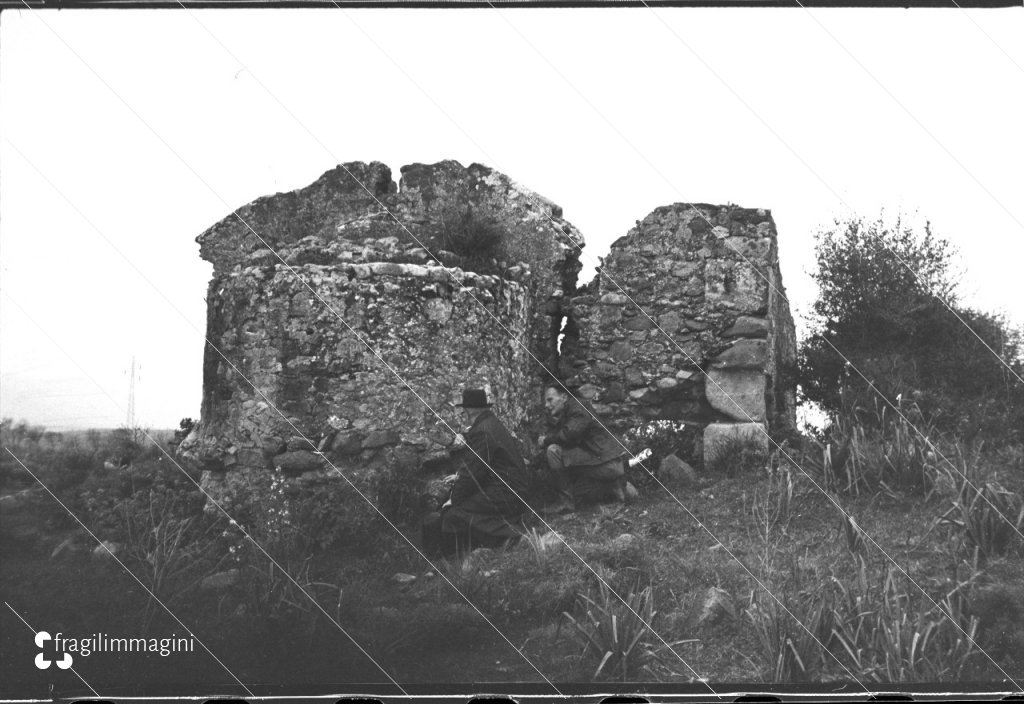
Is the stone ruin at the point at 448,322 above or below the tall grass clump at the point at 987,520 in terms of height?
above

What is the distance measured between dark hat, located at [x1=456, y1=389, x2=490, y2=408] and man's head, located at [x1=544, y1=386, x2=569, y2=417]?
3.43ft

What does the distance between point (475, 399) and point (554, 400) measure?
119 centimetres

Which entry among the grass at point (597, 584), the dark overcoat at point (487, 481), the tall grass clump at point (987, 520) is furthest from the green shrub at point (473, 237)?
the tall grass clump at point (987, 520)

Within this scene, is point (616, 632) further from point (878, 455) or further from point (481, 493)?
point (878, 455)

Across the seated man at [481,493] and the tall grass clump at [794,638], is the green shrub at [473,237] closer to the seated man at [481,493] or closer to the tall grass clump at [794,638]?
the seated man at [481,493]

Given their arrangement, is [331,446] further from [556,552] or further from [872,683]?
[872,683]

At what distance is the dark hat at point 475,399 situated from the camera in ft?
21.9

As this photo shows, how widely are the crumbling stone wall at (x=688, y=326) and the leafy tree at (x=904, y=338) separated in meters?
0.43

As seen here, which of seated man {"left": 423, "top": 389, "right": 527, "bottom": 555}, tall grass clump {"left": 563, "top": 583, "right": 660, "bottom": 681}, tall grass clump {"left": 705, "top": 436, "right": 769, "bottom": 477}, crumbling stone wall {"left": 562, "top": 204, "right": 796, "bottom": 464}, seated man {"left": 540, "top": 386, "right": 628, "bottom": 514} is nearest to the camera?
tall grass clump {"left": 563, "top": 583, "right": 660, "bottom": 681}

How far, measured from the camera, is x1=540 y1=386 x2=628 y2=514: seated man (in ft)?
22.5

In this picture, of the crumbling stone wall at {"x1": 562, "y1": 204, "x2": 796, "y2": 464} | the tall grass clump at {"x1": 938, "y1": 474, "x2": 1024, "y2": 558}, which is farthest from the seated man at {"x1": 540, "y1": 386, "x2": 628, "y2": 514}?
the tall grass clump at {"x1": 938, "y1": 474, "x2": 1024, "y2": 558}

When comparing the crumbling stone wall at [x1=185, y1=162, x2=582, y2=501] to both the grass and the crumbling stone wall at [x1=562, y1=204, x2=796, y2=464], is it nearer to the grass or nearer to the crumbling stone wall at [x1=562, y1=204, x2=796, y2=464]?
the grass

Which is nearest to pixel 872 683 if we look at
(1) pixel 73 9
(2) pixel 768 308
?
(2) pixel 768 308

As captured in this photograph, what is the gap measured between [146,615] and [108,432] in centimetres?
163
